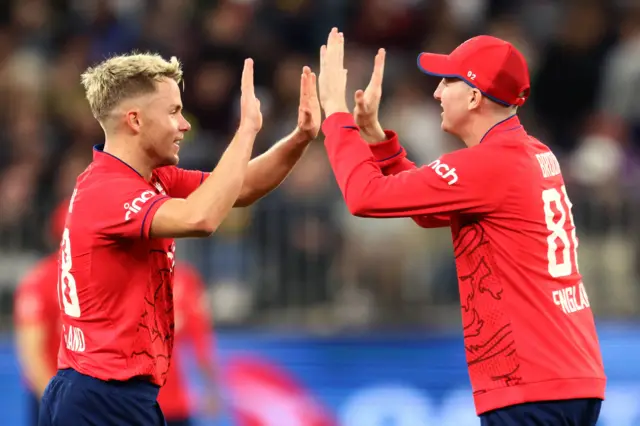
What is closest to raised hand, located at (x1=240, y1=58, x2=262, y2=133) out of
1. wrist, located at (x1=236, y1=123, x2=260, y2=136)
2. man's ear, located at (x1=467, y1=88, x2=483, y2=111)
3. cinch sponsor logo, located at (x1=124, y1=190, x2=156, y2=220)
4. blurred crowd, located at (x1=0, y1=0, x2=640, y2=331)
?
wrist, located at (x1=236, y1=123, x2=260, y2=136)

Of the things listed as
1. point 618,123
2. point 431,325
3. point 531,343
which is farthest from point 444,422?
point 531,343

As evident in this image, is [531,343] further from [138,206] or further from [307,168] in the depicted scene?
[307,168]

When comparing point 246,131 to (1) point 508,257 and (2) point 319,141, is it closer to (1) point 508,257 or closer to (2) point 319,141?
(1) point 508,257

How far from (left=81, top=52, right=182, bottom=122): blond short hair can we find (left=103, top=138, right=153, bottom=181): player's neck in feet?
0.45

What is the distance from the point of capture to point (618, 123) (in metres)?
10.9

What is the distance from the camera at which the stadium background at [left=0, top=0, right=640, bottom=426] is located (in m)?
9.69

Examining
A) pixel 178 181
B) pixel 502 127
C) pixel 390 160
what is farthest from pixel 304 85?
pixel 502 127

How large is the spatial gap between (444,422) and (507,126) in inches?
184

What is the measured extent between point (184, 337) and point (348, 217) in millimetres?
1828

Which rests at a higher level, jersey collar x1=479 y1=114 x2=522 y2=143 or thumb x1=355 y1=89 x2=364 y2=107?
thumb x1=355 y1=89 x2=364 y2=107

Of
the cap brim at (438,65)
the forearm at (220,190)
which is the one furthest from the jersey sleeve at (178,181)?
the cap brim at (438,65)

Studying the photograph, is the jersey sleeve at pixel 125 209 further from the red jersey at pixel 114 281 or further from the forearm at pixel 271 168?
the forearm at pixel 271 168

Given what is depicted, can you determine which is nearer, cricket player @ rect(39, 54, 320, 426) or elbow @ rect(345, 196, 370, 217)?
cricket player @ rect(39, 54, 320, 426)

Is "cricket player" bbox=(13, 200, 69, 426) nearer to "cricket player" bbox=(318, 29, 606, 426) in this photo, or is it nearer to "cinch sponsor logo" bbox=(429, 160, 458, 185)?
"cricket player" bbox=(318, 29, 606, 426)
